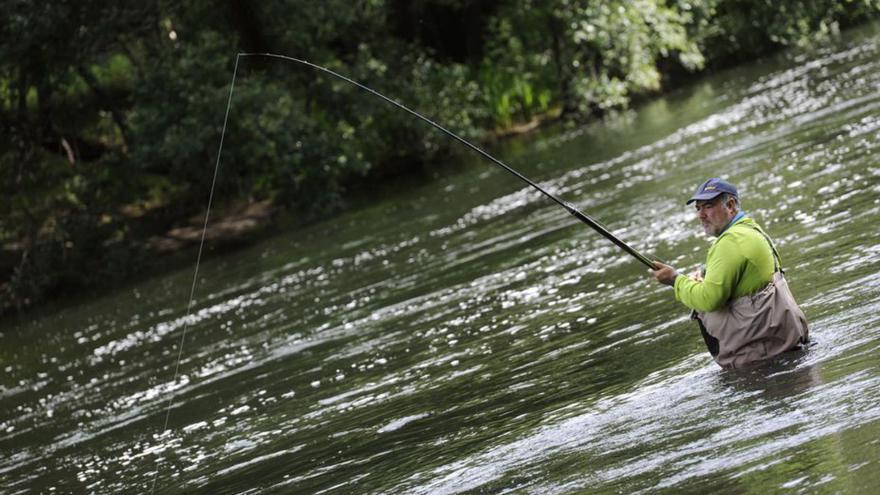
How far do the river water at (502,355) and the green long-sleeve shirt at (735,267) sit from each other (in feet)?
1.75

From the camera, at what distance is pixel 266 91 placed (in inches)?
1070

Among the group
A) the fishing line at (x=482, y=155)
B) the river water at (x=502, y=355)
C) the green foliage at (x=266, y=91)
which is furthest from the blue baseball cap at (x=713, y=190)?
the green foliage at (x=266, y=91)

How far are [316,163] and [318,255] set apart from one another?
6.29 metres

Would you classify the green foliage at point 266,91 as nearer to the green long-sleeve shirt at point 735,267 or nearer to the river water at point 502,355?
the river water at point 502,355

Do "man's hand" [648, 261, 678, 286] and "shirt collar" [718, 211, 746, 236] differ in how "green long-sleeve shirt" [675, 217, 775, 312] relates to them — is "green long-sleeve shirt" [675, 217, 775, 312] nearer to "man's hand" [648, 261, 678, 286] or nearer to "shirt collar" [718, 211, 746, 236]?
"shirt collar" [718, 211, 746, 236]

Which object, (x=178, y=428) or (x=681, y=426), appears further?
(x=178, y=428)

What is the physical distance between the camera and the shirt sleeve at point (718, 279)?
7.75m

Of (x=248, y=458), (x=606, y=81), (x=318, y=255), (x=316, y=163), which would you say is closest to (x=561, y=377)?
(x=248, y=458)

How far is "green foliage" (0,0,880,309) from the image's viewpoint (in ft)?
88.4

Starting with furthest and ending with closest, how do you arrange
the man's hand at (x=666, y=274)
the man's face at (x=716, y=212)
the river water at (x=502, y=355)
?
the man's hand at (x=666, y=274) → the man's face at (x=716, y=212) → the river water at (x=502, y=355)

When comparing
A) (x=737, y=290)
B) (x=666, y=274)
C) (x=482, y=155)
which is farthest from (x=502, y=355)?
(x=737, y=290)

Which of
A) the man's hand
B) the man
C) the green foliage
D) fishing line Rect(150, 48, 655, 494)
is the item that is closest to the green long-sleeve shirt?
the man

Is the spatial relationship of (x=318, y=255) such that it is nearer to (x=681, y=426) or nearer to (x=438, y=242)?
(x=438, y=242)

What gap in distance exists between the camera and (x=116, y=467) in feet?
36.0
